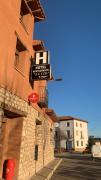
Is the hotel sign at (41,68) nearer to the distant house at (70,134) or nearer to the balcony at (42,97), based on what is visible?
the balcony at (42,97)

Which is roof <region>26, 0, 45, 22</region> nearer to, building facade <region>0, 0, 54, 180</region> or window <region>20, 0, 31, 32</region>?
building facade <region>0, 0, 54, 180</region>

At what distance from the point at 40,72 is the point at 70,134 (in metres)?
60.6

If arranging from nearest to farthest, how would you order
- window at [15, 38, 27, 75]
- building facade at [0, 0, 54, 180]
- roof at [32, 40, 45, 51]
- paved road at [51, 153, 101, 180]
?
building facade at [0, 0, 54, 180], window at [15, 38, 27, 75], paved road at [51, 153, 101, 180], roof at [32, 40, 45, 51]

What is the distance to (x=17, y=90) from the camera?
1073cm

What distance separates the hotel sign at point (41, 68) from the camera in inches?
495

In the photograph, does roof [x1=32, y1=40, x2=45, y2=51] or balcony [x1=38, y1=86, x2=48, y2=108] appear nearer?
roof [x1=32, y1=40, x2=45, y2=51]

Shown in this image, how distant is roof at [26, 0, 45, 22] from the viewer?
549 inches

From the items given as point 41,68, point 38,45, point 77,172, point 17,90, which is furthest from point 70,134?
point 17,90

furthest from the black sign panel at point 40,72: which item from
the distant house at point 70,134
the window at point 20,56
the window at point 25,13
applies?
the distant house at point 70,134

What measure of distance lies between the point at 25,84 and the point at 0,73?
3.14 metres

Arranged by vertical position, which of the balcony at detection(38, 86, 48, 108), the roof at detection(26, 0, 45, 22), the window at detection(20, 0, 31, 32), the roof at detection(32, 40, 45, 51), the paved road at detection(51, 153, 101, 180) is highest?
the roof at detection(26, 0, 45, 22)

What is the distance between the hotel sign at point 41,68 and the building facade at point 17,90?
313mm

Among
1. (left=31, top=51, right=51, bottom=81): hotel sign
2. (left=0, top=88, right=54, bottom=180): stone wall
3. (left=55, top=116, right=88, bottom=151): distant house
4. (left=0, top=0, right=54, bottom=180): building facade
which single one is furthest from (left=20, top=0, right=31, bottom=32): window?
(left=55, top=116, right=88, bottom=151): distant house

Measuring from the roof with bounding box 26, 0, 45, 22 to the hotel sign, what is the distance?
10.3ft
